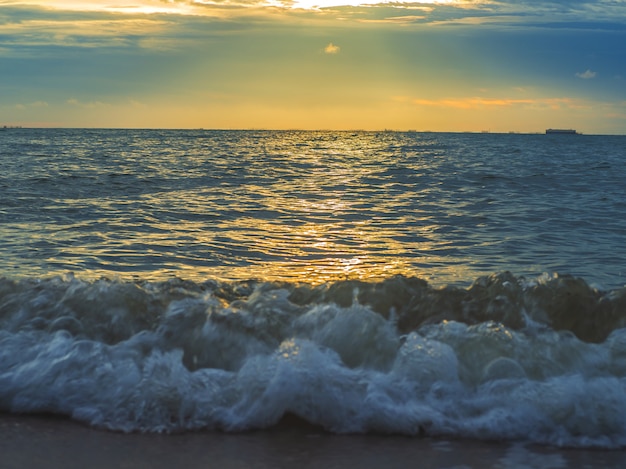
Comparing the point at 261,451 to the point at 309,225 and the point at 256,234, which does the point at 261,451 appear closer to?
the point at 256,234

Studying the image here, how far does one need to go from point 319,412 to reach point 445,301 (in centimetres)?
217

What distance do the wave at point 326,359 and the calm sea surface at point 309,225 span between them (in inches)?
63.3

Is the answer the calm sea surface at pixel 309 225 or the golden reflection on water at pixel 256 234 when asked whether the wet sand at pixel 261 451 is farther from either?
the calm sea surface at pixel 309 225

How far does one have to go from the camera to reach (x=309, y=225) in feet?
37.9

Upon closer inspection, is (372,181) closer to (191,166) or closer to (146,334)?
(191,166)

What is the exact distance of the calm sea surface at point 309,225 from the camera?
8.13m

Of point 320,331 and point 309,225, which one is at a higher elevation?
point 320,331

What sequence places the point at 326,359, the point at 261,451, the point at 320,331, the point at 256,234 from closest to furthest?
the point at 261,451, the point at 326,359, the point at 320,331, the point at 256,234

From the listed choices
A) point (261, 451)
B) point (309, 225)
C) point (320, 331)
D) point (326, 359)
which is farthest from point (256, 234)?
point (261, 451)

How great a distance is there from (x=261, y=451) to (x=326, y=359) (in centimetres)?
96

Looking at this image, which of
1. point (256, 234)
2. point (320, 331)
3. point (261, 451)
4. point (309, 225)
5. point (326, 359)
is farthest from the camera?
point (309, 225)

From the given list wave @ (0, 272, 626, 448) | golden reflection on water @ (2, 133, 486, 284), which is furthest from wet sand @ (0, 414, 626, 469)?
golden reflection on water @ (2, 133, 486, 284)

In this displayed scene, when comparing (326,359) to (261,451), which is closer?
(261,451)

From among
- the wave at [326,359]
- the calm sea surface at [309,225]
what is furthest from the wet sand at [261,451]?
the calm sea surface at [309,225]
